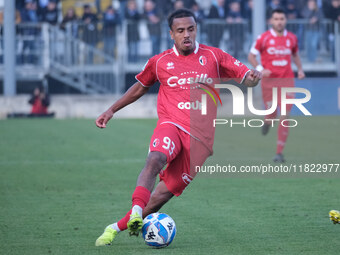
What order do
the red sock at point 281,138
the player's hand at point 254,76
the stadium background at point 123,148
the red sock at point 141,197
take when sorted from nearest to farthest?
1. the red sock at point 141,197
2. the player's hand at point 254,76
3. the stadium background at point 123,148
4. the red sock at point 281,138

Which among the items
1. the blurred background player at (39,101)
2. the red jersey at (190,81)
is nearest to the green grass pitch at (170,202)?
the red jersey at (190,81)

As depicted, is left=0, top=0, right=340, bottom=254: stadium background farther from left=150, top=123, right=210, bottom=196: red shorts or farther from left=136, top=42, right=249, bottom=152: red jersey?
left=136, top=42, right=249, bottom=152: red jersey

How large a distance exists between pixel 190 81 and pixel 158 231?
1.33 meters

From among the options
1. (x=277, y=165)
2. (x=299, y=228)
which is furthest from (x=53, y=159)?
(x=299, y=228)

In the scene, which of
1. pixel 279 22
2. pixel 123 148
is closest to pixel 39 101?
pixel 123 148

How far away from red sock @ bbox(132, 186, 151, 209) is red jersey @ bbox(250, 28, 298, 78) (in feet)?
26.0

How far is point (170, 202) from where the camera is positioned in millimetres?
8977

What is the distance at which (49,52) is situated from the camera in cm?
2523

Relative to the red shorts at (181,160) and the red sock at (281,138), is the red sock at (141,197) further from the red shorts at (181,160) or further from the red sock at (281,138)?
the red sock at (281,138)

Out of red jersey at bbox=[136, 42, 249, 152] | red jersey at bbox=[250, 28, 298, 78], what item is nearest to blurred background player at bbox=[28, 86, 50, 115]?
red jersey at bbox=[250, 28, 298, 78]

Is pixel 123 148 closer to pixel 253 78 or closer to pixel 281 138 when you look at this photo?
pixel 281 138

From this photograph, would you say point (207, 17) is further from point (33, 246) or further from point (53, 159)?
point (33, 246)

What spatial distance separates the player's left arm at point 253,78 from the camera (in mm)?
6660

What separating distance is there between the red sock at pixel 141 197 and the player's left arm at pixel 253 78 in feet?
4.26
